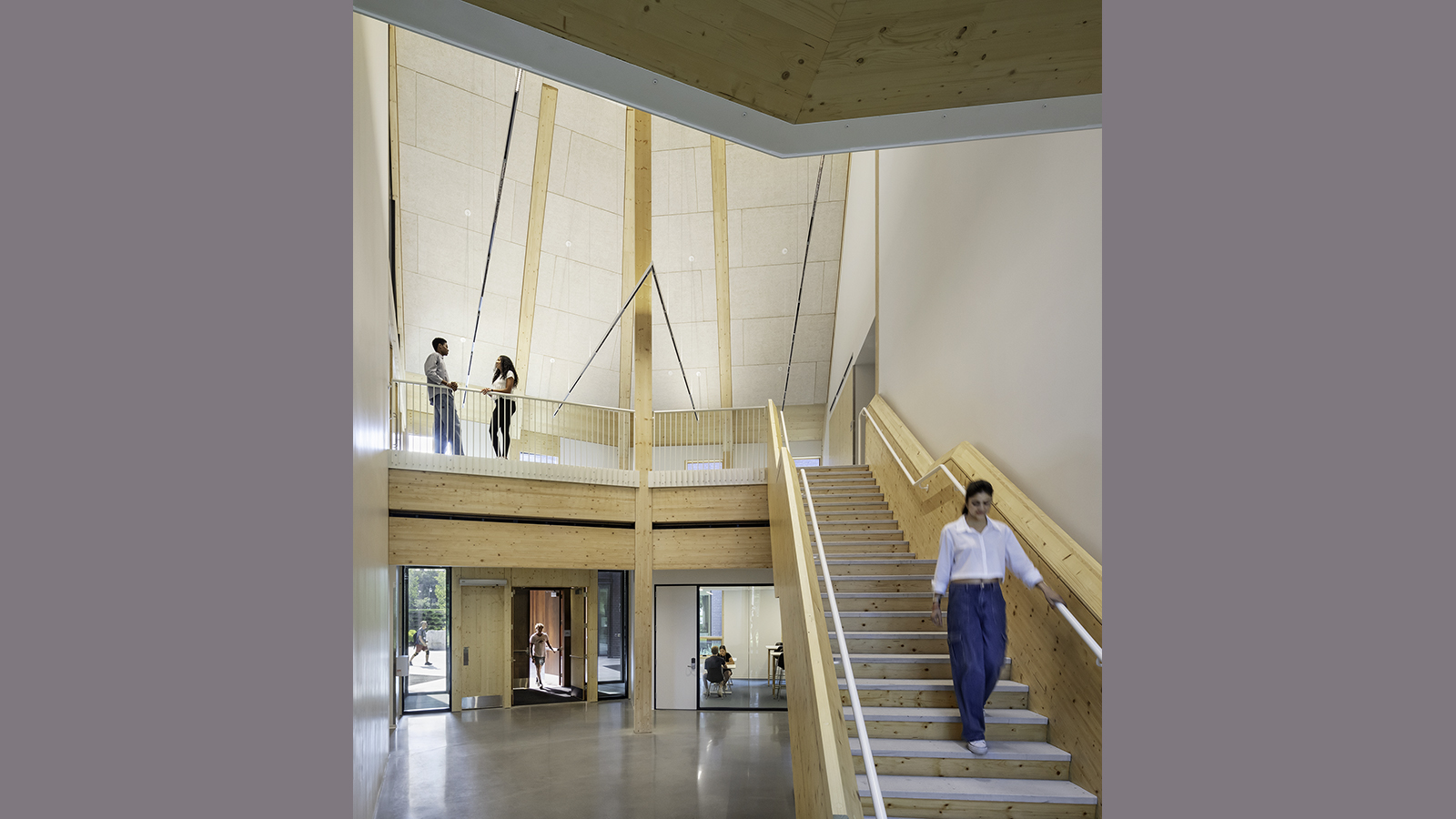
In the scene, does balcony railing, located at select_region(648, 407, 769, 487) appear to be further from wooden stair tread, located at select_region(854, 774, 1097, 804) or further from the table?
wooden stair tread, located at select_region(854, 774, 1097, 804)

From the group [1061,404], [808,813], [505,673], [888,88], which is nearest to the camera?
[888,88]

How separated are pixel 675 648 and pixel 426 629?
4.80 meters

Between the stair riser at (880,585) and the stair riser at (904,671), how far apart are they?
41.6 inches

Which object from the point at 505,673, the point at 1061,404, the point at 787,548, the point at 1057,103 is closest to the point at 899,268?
the point at 787,548

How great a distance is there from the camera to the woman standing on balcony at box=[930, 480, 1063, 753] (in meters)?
→ 4.61

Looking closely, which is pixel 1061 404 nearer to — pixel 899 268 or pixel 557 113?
pixel 899 268

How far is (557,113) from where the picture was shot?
1388cm

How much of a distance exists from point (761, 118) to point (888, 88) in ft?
1.76

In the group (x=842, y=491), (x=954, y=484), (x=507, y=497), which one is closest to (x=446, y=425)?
(x=507, y=497)

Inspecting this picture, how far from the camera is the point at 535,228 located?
14617 mm

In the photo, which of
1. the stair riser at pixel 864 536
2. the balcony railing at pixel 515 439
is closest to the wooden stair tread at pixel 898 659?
the stair riser at pixel 864 536

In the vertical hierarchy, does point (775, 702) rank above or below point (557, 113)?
below

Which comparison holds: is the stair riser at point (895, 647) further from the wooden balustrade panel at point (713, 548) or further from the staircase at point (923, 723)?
the wooden balustrade panel at point (713, 548)

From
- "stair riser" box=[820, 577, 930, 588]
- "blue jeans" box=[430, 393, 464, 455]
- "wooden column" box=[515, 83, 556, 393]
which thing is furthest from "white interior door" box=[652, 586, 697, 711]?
"stair riser" box=[820, 577, 930, 588]
